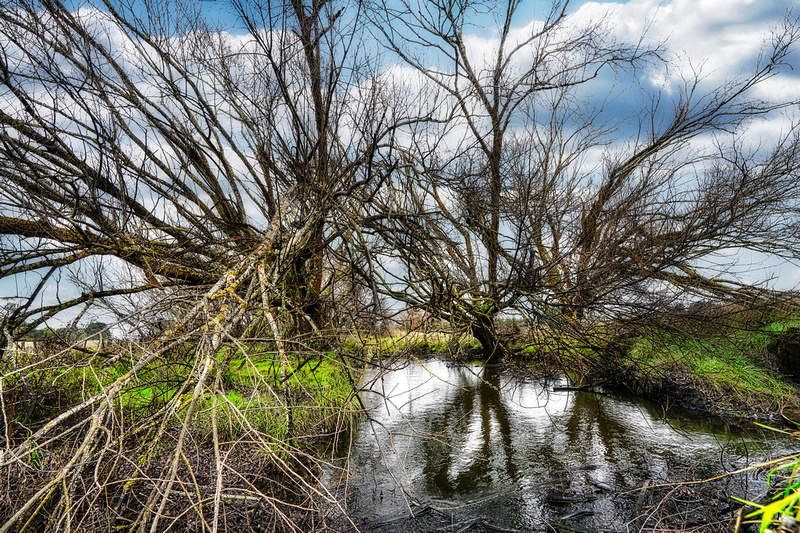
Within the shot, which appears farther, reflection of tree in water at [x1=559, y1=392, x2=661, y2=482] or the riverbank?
the riverbank

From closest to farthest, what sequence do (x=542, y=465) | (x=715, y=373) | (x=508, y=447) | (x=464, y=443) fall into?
1. (x=542, y=465)
2. (x=508, y=447)
3. (x=464, y=443)
4. (x=715, y=373)

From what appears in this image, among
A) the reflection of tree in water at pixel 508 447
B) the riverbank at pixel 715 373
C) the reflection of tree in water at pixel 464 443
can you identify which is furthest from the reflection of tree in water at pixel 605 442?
the reflection of tree in water at pixel 464 443

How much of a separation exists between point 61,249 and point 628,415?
9.47 metres

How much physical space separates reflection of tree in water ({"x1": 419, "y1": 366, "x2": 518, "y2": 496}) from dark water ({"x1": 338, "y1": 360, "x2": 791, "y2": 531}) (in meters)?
0.02

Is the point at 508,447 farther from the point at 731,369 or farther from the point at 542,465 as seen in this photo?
the point at 731,369

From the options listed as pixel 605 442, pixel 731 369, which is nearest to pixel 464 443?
pixel 605 442

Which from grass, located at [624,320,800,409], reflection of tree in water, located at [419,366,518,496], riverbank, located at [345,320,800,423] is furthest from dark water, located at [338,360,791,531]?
grass, located at [624,320,800,409]

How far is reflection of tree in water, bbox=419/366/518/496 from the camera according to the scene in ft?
17.5

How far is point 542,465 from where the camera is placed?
5.78 m

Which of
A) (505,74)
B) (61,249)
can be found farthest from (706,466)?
(61,249)

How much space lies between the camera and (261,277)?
3902 mm

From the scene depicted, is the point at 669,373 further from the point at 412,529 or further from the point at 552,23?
the point at 552,23

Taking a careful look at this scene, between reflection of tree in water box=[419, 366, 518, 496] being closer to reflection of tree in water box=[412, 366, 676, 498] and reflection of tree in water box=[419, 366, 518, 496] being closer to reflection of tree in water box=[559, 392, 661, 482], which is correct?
reflection of tree in water box=[412, 366, 676, 498]

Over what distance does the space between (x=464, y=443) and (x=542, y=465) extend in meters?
1.39
